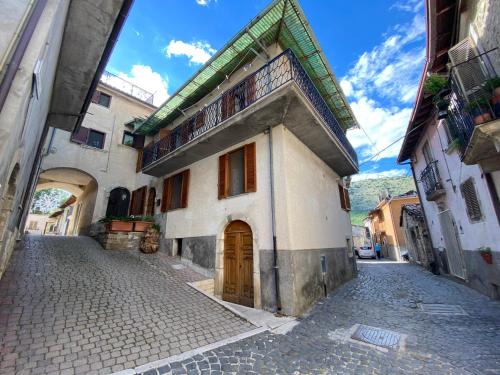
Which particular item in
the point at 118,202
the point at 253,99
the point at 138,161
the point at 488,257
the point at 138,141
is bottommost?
the point at 488,257

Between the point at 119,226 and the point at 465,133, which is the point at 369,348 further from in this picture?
the point at 119,226

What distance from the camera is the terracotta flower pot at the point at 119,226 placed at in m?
9.60

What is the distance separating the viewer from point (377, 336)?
13.9 ft

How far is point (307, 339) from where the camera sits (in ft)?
13.8

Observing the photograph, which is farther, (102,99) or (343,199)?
(102,99)

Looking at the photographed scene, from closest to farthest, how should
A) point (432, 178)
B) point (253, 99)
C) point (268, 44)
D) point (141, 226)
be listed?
point (253, 99)
point (268, 44)
point (432, 178)
point (141, 226)

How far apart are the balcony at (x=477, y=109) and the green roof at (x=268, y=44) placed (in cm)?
444

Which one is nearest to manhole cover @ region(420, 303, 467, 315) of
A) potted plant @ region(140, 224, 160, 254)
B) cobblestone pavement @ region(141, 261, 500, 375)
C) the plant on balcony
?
cobblestone pavement @ region(141, 261, 500, 375)

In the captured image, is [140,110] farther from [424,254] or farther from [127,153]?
[424,254]

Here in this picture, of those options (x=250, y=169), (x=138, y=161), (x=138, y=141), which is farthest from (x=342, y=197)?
(x=138, y=141)

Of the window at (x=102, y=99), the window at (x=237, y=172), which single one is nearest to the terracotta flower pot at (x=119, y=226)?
the window at (x=237, y=172)

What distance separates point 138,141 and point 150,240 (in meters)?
7.69

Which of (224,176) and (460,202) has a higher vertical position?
(224,176)

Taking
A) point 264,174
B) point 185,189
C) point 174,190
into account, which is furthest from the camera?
point 174,190
